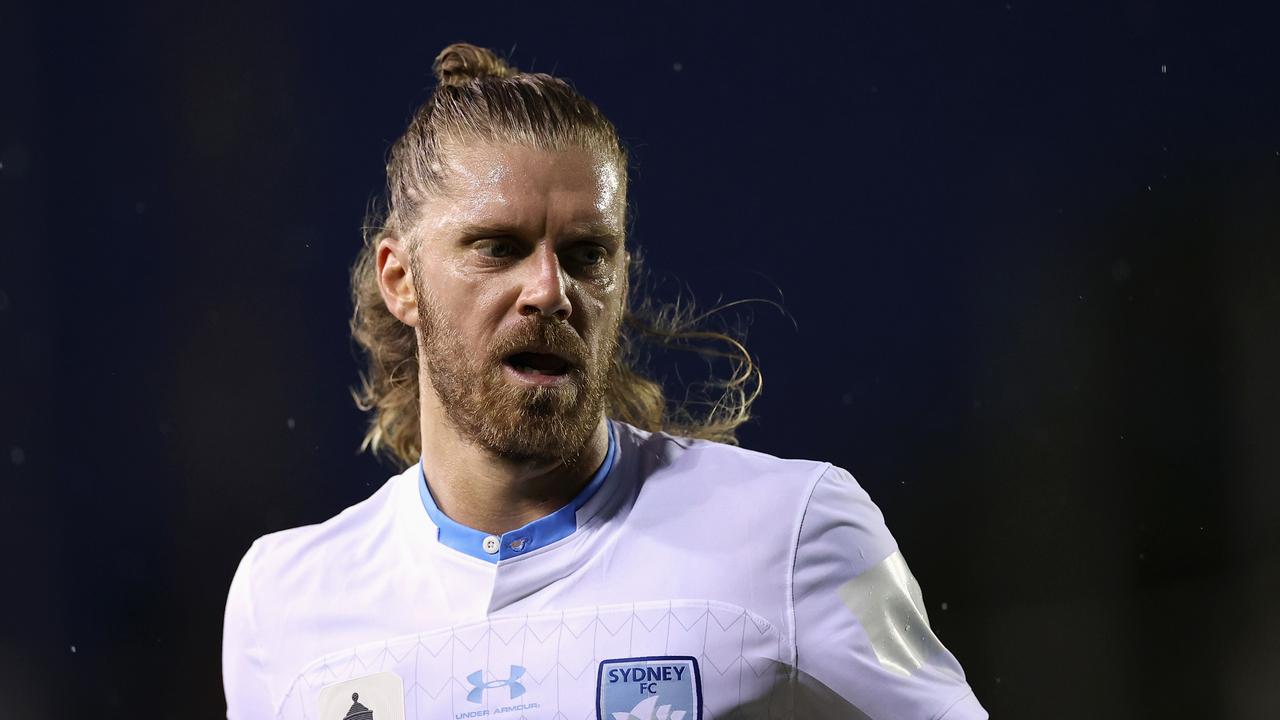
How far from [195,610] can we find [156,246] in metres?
0.75

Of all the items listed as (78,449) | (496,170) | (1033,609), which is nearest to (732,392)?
(496,170)

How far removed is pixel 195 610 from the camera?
271 cm

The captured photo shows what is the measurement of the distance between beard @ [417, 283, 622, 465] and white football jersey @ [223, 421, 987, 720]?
3.5 inches

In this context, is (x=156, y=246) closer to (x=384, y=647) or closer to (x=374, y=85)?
(x=374, y=85)

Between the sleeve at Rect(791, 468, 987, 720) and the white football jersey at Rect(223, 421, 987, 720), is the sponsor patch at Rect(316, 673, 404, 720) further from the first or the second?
the sleeve at Rect(791, 468, 987, 720)

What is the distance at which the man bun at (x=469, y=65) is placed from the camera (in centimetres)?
195

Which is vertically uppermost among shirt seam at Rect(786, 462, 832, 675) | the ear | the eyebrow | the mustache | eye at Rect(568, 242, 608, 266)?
the eyebrow

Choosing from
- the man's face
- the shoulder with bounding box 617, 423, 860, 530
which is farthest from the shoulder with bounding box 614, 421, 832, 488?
the man's face

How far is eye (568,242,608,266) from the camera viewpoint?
173cm

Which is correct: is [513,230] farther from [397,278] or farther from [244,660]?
[244,660]

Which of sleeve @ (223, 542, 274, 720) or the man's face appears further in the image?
sleeve @ (223, 542, 274, 720)

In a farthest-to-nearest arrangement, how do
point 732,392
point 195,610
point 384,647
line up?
point 195,610
point 732,392
point 384,647

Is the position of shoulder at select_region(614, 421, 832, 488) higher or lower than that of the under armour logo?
higher

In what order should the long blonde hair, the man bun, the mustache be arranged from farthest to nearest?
the man bun, the long blonde hair, the mustache
